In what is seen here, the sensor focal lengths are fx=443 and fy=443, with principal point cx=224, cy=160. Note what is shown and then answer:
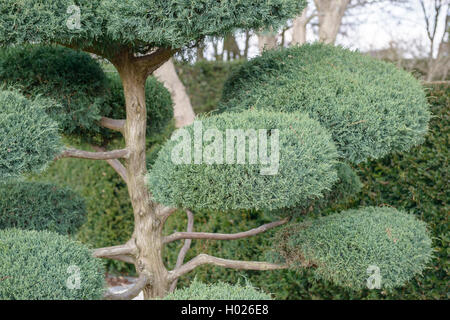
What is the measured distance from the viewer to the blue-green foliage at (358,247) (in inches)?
86.0

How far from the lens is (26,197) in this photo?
9.41 ft

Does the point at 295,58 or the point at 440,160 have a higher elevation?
the point at 295,58

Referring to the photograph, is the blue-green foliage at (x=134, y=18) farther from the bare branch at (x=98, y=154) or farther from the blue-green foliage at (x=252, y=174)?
the bare branch at (x=98, y=154)

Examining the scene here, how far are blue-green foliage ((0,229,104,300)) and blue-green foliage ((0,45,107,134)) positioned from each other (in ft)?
2.25

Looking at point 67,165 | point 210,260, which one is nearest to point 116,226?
point 67,165

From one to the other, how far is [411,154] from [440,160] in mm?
209

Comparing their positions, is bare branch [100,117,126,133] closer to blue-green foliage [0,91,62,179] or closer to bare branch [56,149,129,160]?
bare branch [56,149,129,160]

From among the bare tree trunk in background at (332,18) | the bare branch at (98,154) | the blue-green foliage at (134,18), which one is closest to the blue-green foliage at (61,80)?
the bare branch at (98,154)

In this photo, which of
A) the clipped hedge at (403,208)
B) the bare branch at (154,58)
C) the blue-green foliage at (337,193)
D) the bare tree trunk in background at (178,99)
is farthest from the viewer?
the bare tree trunk in background at (178,99)

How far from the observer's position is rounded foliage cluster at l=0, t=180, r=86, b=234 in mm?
2760

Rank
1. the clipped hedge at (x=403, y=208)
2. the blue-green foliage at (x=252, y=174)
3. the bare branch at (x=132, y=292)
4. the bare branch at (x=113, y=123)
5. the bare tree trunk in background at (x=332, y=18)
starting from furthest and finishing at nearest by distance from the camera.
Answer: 1. the bare tree trunk in background at (x=332, y=18)
2. the clipped hedge at (x=403, y=208)
3. the bare branch at (x=113, y=123)
4. the bare branch at (x=132, y=292)
5. the blue-green foliage at (x=252, y=174)

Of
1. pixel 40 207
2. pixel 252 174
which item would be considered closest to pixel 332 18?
pixel 40 207

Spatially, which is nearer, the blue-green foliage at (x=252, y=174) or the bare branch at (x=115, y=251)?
the blue-green foliage at (x=252, y=174)

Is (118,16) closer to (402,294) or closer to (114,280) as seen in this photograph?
(402,294)
